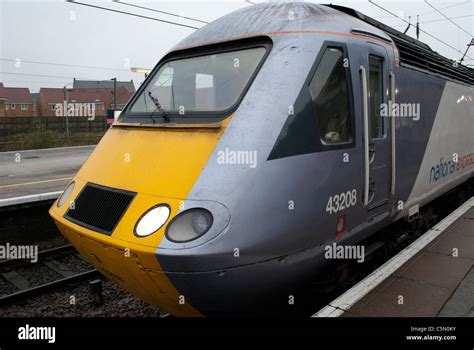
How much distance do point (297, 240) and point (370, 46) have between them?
7.63 ft

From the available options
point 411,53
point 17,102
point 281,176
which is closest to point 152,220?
point 281,176

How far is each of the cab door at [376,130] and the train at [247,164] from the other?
2 cm

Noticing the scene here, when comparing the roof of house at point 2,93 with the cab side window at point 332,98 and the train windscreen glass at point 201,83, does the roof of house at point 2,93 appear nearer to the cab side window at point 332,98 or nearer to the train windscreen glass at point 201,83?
the train windscreen glass at point 201,83

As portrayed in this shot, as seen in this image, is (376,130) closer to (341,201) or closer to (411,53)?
(341,201)

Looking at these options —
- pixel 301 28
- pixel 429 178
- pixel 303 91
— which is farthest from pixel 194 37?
pixel 429 178

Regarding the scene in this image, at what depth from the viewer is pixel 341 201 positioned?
3.75m

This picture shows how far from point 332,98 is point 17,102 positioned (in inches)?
3074

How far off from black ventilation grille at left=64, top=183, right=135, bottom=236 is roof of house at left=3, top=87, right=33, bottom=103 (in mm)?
76092

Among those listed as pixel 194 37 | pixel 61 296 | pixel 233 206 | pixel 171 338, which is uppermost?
pixel 194 37

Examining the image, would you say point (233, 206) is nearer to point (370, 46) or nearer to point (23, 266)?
point (370, 46)

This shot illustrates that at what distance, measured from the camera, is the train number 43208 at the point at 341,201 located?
11.8 ft

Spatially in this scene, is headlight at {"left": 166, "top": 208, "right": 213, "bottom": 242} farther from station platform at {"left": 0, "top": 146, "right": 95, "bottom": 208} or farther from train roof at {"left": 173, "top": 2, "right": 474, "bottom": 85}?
station platform at {"left": 0, "top": 146, "right": 95, "bottom": 208}

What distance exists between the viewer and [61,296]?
5.62m

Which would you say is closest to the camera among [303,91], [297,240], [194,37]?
[297,240]
